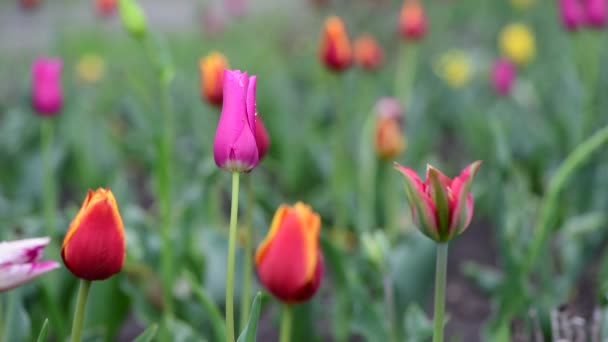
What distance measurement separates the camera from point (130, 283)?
165cm

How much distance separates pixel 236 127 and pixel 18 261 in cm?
26

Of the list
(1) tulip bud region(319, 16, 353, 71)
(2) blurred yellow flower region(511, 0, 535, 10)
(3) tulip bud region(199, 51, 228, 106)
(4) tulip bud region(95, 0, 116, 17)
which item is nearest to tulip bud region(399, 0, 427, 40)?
(1) tulip bud region(319, 16, 353, 71)

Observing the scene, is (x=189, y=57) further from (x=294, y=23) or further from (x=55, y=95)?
(x=55, y=95)

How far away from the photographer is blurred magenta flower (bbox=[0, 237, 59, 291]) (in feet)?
2.83

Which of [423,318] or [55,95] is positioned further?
[55,95]

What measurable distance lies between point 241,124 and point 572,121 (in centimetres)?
178

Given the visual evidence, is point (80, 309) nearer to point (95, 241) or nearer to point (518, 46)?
point (95, 241)

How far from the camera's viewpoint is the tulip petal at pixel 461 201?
0.85 metres

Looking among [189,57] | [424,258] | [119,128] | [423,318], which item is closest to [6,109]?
[119,128]

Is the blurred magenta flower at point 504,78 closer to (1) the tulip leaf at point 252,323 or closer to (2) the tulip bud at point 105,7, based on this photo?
(2) the tulip bud at point 105,7

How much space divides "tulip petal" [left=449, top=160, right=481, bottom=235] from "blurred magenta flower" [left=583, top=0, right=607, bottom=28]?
1.43 metres

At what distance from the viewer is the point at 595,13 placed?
212 centimetres

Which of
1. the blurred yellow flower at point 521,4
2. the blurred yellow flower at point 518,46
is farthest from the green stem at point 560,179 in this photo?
the blurred yellow flower at point 521,4

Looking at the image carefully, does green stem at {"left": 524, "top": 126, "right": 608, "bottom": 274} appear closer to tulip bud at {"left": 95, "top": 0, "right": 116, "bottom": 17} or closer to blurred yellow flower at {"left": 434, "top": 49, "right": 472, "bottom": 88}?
blurred yellow flower at {"left": 434, "top": 49, "right": 472, "bottom": 88}
